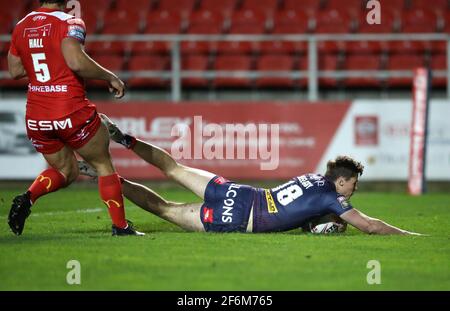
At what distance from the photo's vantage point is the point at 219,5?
20.9m

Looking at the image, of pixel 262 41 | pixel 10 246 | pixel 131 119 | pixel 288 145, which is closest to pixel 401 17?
pixel 262 41

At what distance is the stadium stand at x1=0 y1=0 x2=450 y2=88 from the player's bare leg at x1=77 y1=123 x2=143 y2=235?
30.0ft

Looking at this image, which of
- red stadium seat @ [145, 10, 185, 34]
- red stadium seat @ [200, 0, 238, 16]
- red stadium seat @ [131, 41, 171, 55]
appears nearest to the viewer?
red stadium seat @ [131, 41, 171, 55]

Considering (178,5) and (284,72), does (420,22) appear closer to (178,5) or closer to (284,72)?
(284,72)

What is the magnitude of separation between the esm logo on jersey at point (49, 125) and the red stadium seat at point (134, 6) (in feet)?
40.8

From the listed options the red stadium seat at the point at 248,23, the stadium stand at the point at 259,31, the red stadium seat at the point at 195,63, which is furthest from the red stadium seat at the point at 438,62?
the red stadium seat at the point at 195,63

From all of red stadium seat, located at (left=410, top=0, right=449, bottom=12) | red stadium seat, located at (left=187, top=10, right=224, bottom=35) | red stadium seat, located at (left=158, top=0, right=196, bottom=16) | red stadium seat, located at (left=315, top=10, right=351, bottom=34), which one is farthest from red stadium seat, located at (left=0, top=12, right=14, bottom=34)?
red stadium seat, located at (left=410, top=0, right=449, bottom=12)

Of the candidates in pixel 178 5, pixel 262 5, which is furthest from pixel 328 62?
pixel 178 5

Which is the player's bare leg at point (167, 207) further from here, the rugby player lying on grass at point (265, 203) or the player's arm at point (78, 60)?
the player's arm at point (78, 60)

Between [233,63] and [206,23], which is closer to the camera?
[233,63]

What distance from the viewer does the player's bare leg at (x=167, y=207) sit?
9141mm

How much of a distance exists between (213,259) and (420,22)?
13.4 m

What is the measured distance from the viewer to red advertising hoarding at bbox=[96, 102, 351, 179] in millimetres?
17047

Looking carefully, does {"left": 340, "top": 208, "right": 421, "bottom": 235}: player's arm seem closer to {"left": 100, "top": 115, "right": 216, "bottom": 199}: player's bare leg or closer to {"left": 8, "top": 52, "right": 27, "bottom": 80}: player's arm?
{"left": 100, "top": 115, "right": 216, "bottom": 199}: player's bare leg
